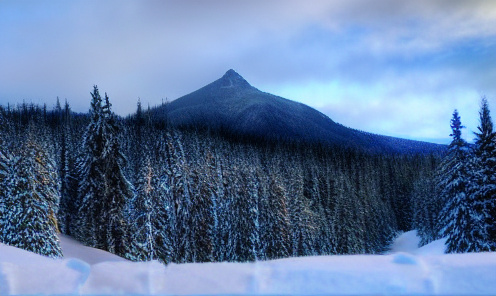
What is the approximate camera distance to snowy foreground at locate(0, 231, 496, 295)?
2117 mm

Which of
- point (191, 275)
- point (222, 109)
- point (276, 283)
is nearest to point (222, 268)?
point (191, 275)

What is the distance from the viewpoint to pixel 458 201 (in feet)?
66.2

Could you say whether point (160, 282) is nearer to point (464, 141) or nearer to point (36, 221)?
point (36, 221)

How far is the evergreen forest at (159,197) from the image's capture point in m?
19.8

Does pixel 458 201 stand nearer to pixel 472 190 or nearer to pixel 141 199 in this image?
pixel 472 190

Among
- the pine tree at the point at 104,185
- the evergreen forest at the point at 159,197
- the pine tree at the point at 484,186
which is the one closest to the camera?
the pine tree at the point at 484,186

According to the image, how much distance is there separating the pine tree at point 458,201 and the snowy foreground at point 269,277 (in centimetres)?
1962

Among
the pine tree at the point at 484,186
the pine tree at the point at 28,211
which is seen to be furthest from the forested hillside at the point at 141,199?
the pine tree at the point at 484,186

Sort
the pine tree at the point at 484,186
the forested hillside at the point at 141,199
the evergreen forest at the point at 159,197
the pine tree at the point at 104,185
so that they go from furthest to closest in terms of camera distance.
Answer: the pine tree at the point at 104,185, the forested hillside at the point at 141,199, the evergreen forest at the point at 159,197, the pine tree at the point at 484,186

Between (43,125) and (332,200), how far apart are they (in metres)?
33.1

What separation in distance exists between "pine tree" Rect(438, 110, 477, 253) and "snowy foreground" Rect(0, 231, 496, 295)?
19.6 m

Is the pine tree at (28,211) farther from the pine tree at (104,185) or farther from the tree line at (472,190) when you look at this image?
the tree line at (472,190)

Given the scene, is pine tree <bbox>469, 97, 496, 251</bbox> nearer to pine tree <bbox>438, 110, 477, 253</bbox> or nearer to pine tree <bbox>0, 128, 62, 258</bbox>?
pine tree <bbox>438, 110, 477, 253</bbox>

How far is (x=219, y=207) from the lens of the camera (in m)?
31.2
